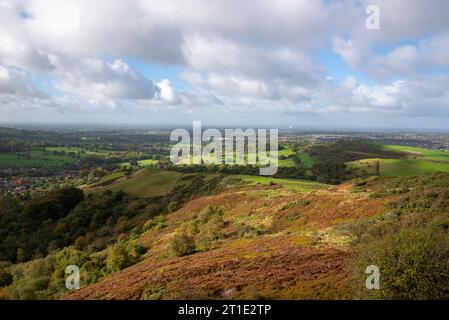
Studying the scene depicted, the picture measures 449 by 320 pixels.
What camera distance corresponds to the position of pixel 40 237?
42.9m

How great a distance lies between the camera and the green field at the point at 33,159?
14125cm

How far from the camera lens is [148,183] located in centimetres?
7400

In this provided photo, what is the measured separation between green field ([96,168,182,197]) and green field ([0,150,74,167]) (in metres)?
83.8

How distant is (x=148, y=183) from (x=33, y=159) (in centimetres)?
11003

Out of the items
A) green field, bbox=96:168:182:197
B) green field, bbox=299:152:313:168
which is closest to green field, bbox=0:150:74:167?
green field, bbox=96:168:182:197

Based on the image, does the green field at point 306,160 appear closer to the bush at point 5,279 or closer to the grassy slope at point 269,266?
the grassy slope at point 269,266

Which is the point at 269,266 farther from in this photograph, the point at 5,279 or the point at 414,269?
the point at 5,279

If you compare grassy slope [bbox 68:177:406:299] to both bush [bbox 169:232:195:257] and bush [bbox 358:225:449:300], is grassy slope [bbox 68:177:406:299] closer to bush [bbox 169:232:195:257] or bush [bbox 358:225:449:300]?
bush [bbox 169:232:195:257]

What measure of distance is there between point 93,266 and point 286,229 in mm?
16782

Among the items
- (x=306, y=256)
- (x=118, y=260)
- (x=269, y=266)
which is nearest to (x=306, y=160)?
(x=118, y=260)

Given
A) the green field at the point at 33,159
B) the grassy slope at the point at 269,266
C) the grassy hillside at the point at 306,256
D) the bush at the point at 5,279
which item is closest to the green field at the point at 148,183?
the grassy hillside at the point at 306,256
